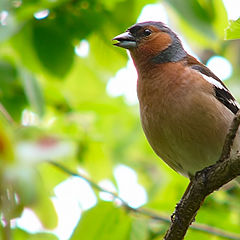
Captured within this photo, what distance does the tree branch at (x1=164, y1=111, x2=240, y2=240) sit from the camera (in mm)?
2857

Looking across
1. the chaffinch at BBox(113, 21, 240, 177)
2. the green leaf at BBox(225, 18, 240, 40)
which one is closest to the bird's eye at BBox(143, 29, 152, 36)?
the chaffinch at BBox(113, 21, 240, 177)

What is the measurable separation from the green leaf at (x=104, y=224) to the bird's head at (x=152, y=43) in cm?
158

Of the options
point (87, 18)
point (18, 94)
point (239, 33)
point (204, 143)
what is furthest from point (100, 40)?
point (239, 33)

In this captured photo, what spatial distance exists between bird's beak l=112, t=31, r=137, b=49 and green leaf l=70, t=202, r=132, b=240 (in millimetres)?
1519

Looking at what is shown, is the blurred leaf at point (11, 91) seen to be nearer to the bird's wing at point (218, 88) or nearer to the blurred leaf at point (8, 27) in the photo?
the blurred leaf at point (8, 27)

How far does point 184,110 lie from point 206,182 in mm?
914

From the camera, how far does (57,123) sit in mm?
5078

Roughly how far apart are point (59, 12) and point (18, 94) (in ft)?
3.30

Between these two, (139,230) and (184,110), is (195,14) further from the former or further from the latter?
(139,230)

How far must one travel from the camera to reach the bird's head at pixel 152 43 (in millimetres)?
4681

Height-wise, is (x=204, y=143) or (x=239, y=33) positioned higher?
(x=204, y=143)

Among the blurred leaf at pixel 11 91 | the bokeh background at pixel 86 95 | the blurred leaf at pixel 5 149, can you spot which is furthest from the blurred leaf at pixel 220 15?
the blurred leaf at pixel 5 149

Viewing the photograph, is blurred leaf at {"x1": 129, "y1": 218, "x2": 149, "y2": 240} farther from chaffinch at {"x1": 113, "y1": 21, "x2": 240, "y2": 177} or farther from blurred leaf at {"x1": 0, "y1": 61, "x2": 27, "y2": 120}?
blurred leaf at {"x1": 0, "y1": 61, "x2": 27, "y2": 120}

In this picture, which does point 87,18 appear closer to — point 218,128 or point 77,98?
point 218,128
